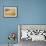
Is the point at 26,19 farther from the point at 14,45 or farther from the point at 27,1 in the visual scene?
the point at 14,45

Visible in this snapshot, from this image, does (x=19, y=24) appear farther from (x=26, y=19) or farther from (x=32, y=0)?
(x=32, y=0)

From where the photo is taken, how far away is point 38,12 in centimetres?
411

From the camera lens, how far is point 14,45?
4008 millimetres

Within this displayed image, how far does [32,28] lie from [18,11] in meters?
0.68

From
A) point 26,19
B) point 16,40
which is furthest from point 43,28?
point 16,40

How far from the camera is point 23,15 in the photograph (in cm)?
410

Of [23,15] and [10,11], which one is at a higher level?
[10,11]

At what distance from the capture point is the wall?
4.07m

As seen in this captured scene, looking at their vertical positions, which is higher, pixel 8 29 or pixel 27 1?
pixel 27 1

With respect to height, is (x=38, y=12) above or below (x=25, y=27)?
above

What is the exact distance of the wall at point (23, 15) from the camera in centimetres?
407

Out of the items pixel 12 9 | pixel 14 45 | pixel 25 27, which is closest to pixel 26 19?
pixel 25 27

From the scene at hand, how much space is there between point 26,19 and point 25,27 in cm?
26

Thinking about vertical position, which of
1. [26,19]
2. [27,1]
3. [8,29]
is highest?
[27,1]
